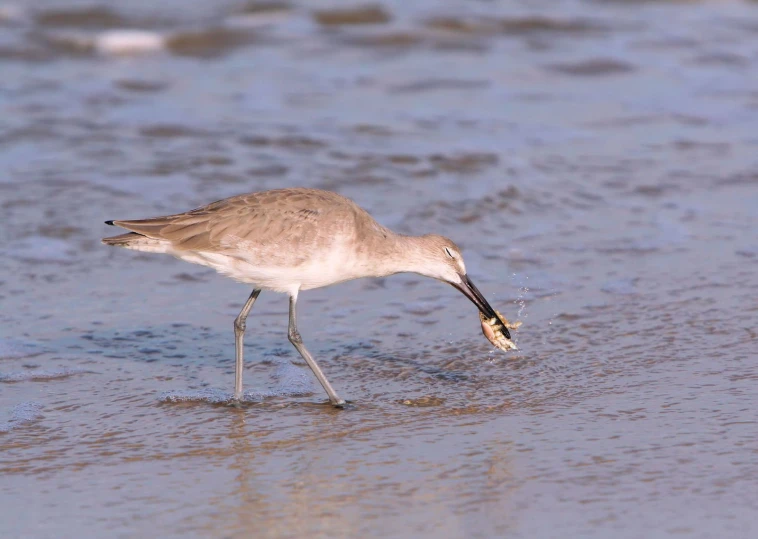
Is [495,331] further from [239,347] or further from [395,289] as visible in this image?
[395,289]

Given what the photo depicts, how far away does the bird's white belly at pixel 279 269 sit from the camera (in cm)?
602

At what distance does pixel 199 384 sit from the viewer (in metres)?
6.22

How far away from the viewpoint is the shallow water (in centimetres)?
477

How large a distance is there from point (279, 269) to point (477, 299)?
110 cm

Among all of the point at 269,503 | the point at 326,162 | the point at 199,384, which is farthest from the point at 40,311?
the point at 326,162

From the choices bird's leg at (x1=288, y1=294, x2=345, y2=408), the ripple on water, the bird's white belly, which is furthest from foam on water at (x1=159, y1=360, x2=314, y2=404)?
the ripple on water


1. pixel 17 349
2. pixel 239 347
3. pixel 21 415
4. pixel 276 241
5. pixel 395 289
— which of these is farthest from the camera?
pixel 395 289

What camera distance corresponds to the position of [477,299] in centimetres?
632

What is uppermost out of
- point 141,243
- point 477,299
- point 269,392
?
point 141,243

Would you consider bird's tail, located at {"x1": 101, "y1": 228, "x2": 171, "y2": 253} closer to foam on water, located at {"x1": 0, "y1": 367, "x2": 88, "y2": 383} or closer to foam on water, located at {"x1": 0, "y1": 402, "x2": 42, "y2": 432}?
foam on water, located at {"x1": 0, "y1": 367, "x2": 88, "y2": 383}

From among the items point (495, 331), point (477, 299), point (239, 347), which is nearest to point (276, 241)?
point (239, 347)

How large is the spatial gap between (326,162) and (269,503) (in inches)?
224

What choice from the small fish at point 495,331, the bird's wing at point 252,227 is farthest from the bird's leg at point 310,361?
the small fish at point 495,331

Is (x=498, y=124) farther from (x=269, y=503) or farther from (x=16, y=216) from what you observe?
(x=269, y=503)
